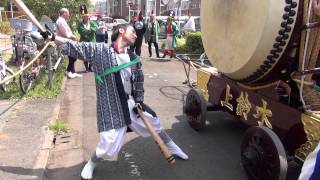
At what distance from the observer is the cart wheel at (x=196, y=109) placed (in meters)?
5.25

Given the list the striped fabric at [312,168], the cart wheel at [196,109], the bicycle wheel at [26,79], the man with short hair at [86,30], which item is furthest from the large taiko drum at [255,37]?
the man with short hair at [86,30]

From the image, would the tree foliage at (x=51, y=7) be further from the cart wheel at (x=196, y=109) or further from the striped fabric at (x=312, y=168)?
the striped fabric at (x=312, y=168)

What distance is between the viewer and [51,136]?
5.20 meters

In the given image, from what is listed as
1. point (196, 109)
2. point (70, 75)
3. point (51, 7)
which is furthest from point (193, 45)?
point (196, 109)

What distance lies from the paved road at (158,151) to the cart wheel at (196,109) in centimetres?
14

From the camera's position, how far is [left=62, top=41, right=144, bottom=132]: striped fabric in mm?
3840

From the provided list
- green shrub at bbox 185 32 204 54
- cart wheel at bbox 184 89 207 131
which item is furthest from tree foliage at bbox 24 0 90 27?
cart wheel at bbox 184 89 207 131

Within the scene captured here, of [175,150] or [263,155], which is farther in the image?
[175,150]

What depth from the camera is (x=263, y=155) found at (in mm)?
3697

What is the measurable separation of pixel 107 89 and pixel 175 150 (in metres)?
1.16

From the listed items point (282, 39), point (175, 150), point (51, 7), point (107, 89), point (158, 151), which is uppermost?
point (51, 7)

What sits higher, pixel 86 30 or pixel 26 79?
pixel 86 30

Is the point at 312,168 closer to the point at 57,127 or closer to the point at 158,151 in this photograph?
the point at 158,151

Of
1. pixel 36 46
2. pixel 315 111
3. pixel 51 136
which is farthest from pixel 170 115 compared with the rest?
pixel 36 46
